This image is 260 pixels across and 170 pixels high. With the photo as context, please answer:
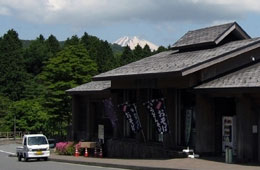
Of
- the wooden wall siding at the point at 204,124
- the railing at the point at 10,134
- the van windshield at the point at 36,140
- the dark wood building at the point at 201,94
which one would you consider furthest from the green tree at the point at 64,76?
the wooden wall siding at the point at 204,124

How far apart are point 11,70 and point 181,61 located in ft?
253

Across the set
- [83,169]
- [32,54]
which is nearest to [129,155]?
[83,169]

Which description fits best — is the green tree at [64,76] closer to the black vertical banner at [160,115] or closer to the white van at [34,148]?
the white van at [34,148]

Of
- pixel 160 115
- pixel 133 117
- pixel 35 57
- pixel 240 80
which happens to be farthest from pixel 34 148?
pixel 35 57

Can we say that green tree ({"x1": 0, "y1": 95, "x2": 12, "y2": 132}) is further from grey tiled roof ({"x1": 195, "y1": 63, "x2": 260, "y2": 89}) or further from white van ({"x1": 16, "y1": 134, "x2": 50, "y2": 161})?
grey tiled roof ({"x1": 195, "y1": 63, "x2": 260, "y2": 89})

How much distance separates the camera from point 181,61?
1101 inches

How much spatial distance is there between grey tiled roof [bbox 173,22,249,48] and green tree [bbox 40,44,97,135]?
2575 cm

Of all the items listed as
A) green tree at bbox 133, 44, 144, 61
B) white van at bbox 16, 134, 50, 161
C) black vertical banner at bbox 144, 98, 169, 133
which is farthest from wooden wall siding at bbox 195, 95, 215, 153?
green tree at bbox 133, 44, 144, 61

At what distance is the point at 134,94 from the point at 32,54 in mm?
85168

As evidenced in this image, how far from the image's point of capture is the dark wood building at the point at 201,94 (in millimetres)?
A: 23250

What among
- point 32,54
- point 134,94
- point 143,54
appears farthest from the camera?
point 32,54

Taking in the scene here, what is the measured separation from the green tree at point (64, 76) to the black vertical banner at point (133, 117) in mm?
25325

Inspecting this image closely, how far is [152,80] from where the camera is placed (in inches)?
1110

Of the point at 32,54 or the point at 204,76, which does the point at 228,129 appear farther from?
the point at 32,54
